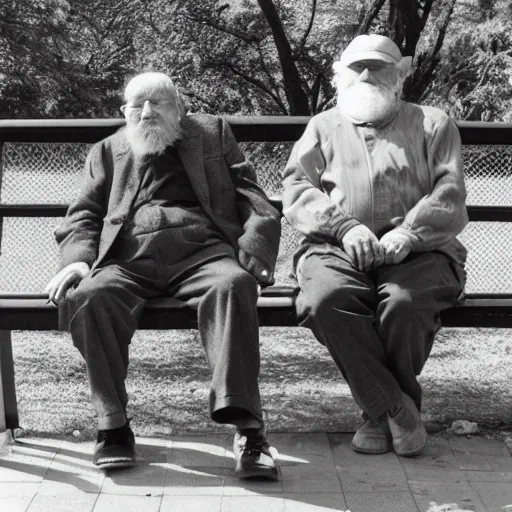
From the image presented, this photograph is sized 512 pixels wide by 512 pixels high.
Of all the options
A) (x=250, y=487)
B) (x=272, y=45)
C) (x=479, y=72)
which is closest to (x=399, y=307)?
(x=250, y=487)

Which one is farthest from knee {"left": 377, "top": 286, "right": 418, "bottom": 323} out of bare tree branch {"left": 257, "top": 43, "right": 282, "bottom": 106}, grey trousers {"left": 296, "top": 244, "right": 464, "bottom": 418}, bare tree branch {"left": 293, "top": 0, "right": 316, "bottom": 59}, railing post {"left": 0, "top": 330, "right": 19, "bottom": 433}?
bare tree branch {"left": 293, "top": 0, "right": 316, "bottom": 59}

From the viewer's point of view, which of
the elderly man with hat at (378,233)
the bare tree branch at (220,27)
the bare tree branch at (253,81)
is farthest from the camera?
the bare tree branch at (220,27)

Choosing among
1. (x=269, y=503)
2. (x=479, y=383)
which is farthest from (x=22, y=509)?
(x=479, y=383)

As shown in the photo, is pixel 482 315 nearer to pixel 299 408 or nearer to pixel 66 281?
pixel 299 408

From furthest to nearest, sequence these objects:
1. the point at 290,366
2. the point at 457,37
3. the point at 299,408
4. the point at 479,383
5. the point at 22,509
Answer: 1. the point at 457,37
2. the point at 290,366
3. the point at 479,383
4. the point at 299,408
5. the point at 22,509

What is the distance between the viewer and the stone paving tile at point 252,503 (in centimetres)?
363

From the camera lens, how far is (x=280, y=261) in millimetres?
5062

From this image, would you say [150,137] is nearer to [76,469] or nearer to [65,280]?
[65,280]

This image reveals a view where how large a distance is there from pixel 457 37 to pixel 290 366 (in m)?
5.80

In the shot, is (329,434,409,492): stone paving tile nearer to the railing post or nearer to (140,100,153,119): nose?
the railing post

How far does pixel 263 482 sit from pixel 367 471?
401 millimetres

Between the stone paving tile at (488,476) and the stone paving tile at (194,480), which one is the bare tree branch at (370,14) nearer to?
the stone paving tile at (488,476)

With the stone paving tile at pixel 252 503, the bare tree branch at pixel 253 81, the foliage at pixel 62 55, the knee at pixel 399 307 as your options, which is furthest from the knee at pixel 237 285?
the foliage at pixel 62 55

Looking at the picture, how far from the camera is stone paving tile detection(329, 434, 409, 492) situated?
3838mm
